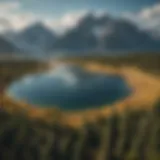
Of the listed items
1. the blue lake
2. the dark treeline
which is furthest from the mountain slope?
the dark treeline

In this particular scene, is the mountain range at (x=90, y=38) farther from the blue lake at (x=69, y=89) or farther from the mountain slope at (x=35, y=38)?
the blue lake at (x=69, y=89)

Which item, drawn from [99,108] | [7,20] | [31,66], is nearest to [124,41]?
[99,108]

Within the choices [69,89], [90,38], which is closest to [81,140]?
[69,89]

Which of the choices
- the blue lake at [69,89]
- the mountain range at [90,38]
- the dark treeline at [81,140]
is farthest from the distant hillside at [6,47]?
the dark treeline at [81,140]

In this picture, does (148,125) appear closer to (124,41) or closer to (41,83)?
(124,41)

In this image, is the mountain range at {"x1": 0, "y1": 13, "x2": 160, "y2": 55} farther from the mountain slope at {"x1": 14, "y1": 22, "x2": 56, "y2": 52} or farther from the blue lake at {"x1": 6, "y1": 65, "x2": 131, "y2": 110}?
the blue lake at {"x1": 6, "y1": 65, "x2": 131, "y2": 110}

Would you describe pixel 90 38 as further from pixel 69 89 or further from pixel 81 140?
pixel 81 140

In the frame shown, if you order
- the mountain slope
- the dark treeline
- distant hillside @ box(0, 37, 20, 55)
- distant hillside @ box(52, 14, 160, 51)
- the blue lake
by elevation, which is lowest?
the dark treeline
